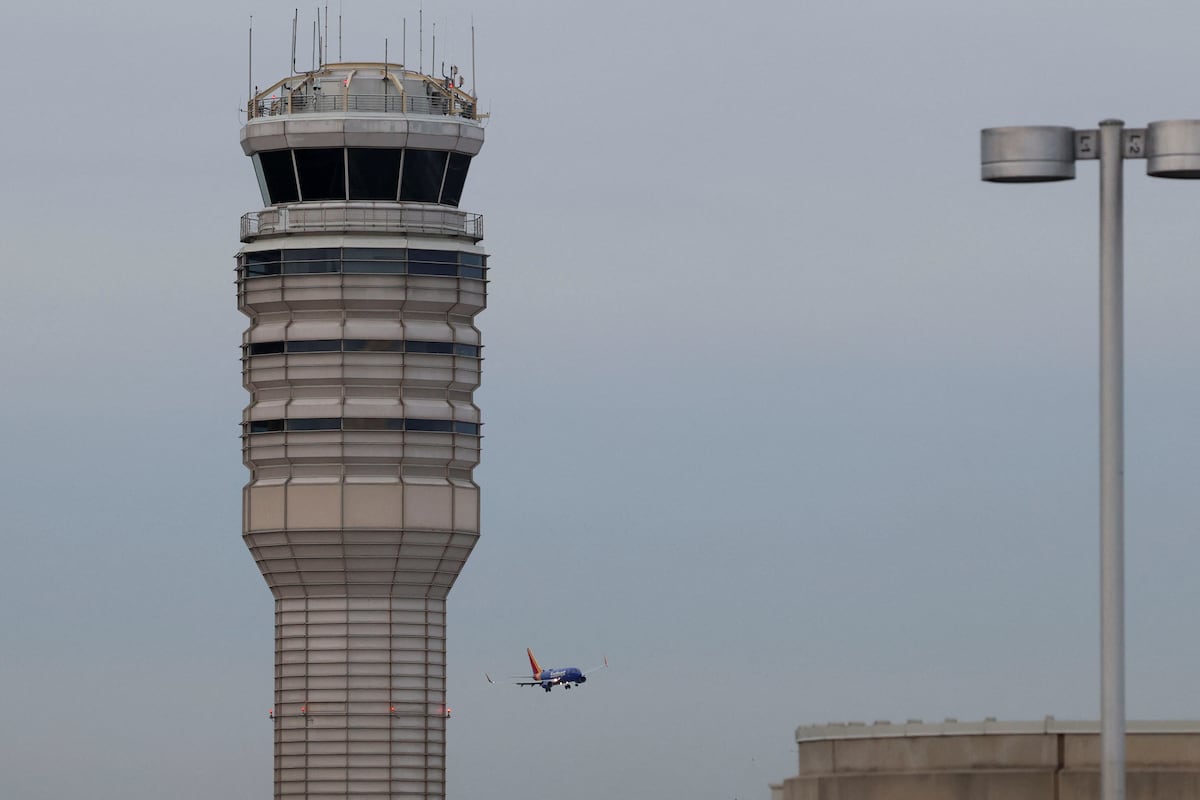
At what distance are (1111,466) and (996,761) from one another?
1898 cm

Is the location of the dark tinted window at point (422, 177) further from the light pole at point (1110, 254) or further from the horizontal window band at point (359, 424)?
the light pole at point (1110, 254)

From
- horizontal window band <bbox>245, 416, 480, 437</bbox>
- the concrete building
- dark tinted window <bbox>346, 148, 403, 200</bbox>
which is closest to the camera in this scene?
the concrete building

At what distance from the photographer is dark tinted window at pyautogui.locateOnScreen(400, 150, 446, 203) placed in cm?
19875

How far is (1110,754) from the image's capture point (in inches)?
2744

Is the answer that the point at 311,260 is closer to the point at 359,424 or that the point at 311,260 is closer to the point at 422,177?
the point at 422,177

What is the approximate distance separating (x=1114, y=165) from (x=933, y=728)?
2332 cm

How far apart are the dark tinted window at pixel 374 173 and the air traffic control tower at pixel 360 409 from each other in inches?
4.8

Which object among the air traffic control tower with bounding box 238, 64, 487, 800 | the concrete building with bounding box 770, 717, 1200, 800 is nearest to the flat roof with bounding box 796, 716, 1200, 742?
the concrete building with bounding box 770, 717, 1200, 800

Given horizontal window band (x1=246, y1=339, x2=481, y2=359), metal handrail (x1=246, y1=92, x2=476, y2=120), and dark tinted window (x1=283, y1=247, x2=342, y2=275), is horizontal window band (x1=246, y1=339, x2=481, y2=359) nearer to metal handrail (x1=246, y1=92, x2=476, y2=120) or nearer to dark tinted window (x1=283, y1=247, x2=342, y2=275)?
dark tinted window (x1=283, y1=247, x2=342, y2=275)

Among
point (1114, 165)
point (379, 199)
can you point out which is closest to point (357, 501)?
point (379, 199)

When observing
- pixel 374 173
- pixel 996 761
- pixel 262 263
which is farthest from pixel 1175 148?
pixel 374 173

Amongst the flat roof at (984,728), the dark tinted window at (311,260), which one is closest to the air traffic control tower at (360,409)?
the dark tinted window at (311,260)

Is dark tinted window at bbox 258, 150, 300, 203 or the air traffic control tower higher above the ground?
dark tinted window at bbox 258, 150, 300, 203

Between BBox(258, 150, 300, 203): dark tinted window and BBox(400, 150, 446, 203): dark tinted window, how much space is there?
22.1 ft
